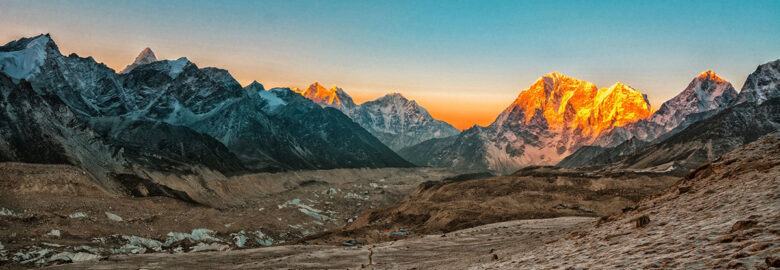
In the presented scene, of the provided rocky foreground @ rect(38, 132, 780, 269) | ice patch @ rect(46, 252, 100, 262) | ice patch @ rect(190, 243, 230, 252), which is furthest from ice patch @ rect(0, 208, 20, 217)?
rocky foreground @ rect(38, 132, 780, 269)

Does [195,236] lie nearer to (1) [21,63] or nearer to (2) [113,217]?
(2) [113,217]

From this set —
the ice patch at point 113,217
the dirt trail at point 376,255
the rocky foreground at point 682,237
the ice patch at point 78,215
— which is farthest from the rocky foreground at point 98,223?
the rocky foreground at point 682,237

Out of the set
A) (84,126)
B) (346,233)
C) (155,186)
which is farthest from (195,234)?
(84,126)

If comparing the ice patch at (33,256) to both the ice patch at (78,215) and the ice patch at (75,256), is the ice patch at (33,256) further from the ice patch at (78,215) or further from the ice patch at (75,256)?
the ice patch at (78,215)

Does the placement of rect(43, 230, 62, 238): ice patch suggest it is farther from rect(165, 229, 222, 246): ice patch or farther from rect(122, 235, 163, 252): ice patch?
rect(165, 229, 222, 246): ice patch

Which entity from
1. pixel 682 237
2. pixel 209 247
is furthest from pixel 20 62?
pixel 682 237
